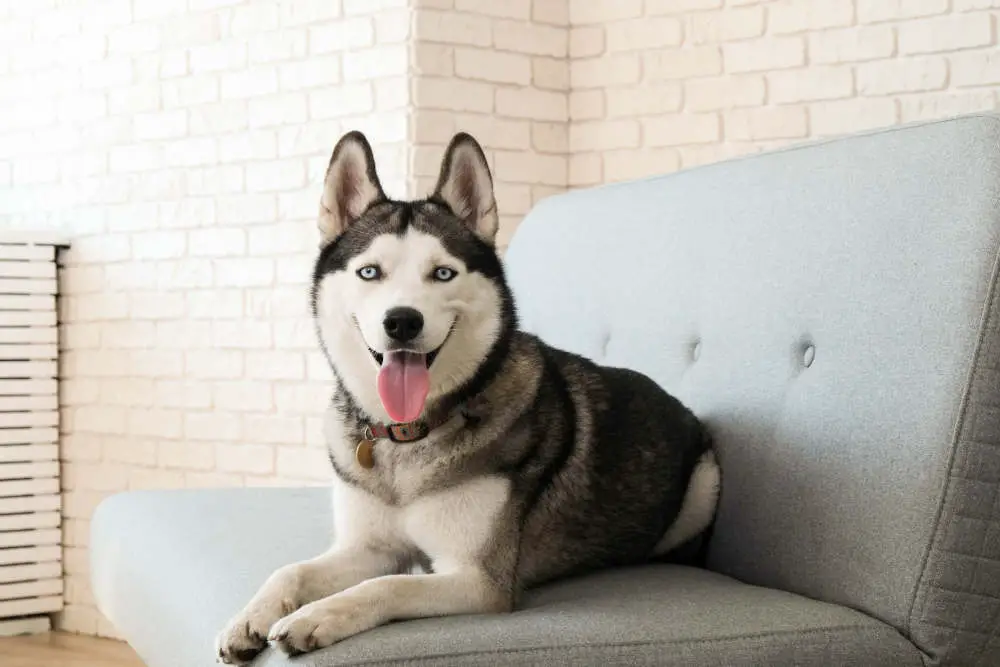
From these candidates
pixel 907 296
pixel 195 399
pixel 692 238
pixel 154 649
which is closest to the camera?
pixel 907 296

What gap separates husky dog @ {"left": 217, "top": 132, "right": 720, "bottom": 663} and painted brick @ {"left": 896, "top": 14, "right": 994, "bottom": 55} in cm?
177

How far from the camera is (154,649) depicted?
1914 mm

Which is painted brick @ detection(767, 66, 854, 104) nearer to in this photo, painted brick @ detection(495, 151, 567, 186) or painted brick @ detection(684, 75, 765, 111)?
painted brick @ detection(684, 75, 765, 111)

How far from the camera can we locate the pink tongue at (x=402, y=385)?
5.22 feet

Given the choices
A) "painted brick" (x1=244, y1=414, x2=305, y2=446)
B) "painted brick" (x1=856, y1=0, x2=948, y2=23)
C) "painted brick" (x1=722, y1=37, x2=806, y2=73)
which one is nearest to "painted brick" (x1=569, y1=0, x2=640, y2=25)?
"painted brick" (x1=722, y1=37, x2=806, y2=73)

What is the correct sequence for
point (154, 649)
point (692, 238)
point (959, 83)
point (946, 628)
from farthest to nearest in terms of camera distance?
point (959, 83) → point (692, 238) → point (154, 649) → point (946, 628)

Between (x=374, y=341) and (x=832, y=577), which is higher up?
(x=374, y=341)

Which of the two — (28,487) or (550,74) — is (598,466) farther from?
(28,487)

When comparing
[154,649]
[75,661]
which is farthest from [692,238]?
[75,661]

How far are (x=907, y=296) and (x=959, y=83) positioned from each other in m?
1.73

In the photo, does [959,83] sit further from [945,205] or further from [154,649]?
[154,649]

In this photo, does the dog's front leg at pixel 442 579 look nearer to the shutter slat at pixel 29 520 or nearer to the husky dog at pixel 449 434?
the husky dog at pixel 449 434

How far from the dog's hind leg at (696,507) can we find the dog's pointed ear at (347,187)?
665 millimetres

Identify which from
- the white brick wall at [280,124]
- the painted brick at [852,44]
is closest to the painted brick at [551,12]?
the white brick wall at [280,124]
